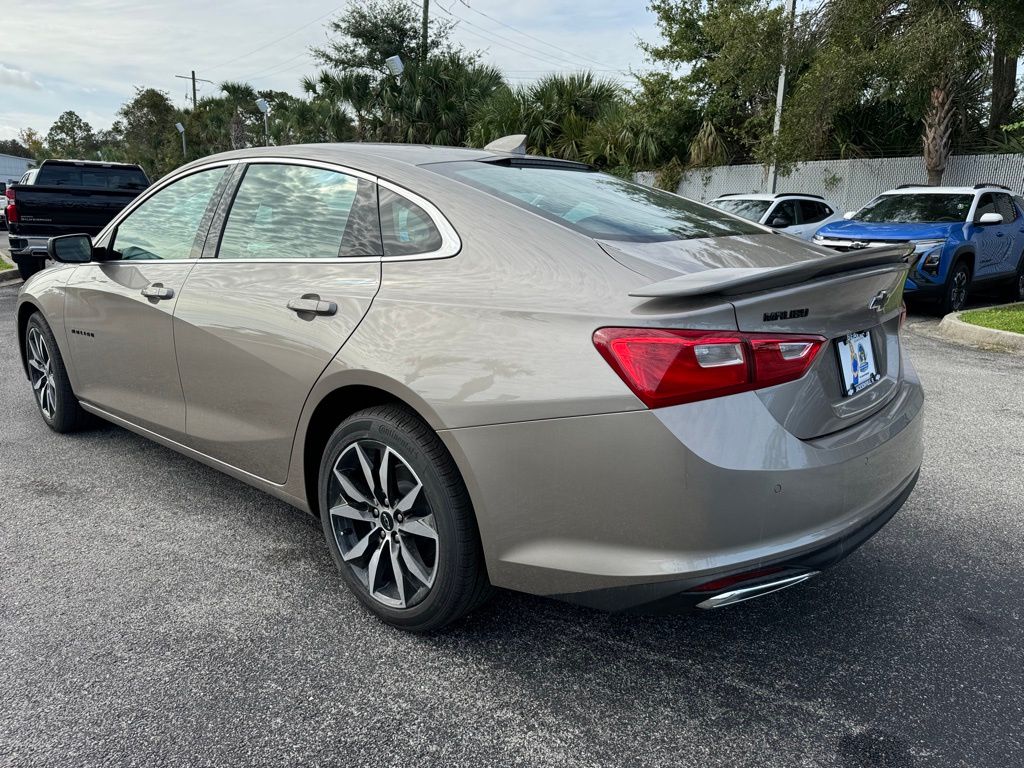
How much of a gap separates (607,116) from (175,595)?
2354cm

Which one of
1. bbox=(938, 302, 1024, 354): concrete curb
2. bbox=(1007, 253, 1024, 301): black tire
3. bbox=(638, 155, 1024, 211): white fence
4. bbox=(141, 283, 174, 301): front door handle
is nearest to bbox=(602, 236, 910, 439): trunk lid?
bbox=(141, 283, 174, 301): front door handle

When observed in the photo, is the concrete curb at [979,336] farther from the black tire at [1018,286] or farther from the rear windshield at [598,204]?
Result: the rear windshield at [598,204]

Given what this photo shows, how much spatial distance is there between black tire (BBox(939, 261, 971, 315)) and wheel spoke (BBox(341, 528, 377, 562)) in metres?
9.32

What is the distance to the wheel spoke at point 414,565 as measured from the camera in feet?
8.23

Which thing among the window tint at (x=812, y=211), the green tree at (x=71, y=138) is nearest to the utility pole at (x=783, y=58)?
the window tint at (x=812, y=211)

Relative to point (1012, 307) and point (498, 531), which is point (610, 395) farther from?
point (1012, 307)

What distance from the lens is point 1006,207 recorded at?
11367 mm

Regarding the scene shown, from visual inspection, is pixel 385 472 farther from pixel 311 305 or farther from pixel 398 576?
pixel 311 305

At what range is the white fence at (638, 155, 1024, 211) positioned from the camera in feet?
56.6

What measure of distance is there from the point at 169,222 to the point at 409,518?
2.06m

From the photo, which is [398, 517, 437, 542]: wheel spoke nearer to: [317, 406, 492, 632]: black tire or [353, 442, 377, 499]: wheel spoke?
[317, 406, 492, 632]: black tire

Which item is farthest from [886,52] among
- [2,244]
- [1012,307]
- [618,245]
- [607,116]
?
[2,244]

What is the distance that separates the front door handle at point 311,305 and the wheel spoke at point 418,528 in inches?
28.8

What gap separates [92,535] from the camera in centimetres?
341
